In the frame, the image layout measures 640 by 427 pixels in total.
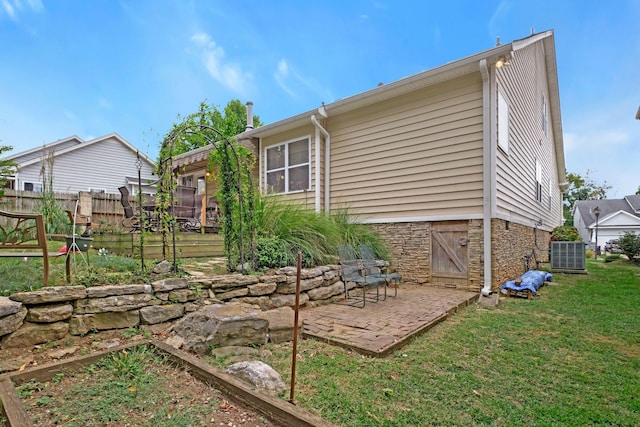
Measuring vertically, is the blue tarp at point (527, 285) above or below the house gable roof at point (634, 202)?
below

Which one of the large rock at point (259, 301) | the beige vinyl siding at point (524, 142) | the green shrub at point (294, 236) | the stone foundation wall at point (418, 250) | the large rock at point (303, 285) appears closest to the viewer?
the large rock at point (259, 301)

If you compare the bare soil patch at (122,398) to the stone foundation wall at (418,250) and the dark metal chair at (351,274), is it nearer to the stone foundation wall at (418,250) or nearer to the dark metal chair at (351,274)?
the dark metal chair at (351,274)

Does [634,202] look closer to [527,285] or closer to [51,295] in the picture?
[527,285]

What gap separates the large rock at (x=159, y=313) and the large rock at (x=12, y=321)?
0.90 m

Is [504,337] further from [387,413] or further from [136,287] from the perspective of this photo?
[136,287]

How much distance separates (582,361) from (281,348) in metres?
2.77

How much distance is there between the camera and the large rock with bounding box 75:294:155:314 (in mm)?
2990

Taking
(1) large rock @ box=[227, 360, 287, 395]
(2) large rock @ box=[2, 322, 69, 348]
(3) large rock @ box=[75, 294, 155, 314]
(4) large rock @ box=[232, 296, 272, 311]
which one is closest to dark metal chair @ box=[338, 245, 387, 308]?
(4) large rock @ box=[232, 296, 272, 311]

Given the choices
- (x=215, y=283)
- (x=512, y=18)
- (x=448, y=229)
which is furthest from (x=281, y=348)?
(x=512, y=18)

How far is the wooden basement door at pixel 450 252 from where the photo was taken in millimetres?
6320

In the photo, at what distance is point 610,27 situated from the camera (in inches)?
524

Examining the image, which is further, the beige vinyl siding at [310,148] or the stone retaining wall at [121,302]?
the beige vinyl siding at [310,148]

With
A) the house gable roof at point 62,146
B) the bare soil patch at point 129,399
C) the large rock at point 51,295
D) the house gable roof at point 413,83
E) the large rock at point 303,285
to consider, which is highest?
the house gable roof at point 62,146

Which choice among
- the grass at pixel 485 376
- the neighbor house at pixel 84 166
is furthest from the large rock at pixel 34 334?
the neighbor house at pixel 84 166
